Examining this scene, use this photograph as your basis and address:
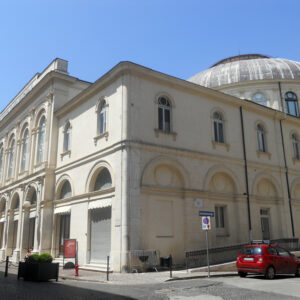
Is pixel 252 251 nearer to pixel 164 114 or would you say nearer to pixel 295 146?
pixel 164 114

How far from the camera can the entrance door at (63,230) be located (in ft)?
74.0

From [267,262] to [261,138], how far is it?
42.4 ft

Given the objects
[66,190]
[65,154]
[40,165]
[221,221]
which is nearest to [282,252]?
[221,221]

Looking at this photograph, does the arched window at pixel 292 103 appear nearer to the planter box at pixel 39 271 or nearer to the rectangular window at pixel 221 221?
the rectangular window at pixel 221 221

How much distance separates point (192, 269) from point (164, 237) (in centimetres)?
251

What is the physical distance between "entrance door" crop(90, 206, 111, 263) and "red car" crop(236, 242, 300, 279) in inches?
277

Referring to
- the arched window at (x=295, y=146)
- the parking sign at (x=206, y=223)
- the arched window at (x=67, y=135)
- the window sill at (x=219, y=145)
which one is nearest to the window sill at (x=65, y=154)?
the arched window at (x=67, y=135)

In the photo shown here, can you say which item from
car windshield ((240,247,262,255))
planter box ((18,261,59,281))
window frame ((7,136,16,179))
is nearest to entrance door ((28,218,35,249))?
window frame ((7,136,16,179))

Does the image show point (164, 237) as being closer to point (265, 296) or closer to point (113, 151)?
point (113, 151)

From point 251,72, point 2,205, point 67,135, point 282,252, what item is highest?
point 251,72

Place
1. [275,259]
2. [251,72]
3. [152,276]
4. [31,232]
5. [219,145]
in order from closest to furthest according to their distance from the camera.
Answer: [275,259] < [152,276] < [219,145] < [31,232] < [251,72]

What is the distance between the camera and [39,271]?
43.9 feet

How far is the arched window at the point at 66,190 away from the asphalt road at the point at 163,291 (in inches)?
405

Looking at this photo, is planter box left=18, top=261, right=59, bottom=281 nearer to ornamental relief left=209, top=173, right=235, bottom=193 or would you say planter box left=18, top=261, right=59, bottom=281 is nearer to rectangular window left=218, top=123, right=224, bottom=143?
ornamental relief left=209, top=173, right=235, bottom=193
